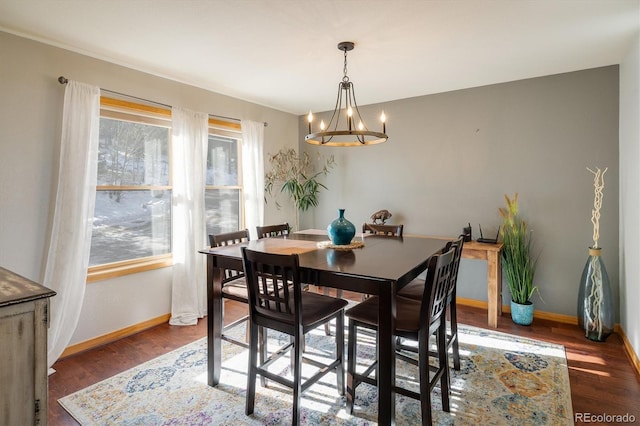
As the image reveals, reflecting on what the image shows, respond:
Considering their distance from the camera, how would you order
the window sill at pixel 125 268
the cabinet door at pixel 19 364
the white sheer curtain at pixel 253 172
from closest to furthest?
the cabinet door at pixel 19 364 → the window sill at pixel 125 268 → the white sheer curtain at pixel 253 172

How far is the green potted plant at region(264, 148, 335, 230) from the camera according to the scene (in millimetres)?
4586

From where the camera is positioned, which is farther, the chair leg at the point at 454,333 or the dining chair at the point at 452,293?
the chair leg at the point at 454,333

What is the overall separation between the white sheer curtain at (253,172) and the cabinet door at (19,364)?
9.82 ft

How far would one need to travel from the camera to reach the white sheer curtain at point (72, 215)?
259 cm

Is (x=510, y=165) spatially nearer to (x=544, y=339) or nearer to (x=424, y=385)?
(x=544, y=339)

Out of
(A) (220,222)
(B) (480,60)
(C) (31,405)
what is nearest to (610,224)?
(B) (480,60)

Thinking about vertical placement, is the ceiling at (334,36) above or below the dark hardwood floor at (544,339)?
above

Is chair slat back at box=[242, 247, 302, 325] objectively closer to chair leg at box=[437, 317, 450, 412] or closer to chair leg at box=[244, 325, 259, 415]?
chair leg at box=[244, 325, 259, 415]

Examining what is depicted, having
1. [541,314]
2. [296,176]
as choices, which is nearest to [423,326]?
[541,314]

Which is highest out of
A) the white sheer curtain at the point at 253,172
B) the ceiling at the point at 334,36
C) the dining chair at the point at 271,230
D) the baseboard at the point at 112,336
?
the ceiling at the point at 334,36

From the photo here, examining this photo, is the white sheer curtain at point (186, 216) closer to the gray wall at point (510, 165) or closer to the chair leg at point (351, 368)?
the chair leg at point (351, 368)

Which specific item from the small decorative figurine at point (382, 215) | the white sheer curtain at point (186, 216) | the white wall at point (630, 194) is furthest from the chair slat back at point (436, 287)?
Answer: the white sheer curtain at point (186, 216)

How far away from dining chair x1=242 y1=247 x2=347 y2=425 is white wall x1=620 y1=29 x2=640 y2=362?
2.30 metres

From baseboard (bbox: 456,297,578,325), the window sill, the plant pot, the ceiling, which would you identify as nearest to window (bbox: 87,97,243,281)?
the window sill
